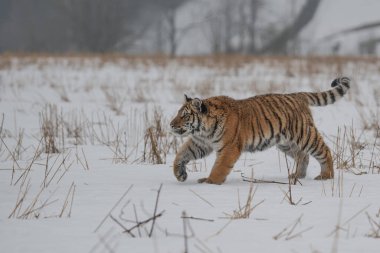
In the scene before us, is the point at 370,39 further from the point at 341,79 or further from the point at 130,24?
the point at 341,79

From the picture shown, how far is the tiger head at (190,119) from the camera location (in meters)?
4.85

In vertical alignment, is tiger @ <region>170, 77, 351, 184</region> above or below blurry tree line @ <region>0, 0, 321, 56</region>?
below

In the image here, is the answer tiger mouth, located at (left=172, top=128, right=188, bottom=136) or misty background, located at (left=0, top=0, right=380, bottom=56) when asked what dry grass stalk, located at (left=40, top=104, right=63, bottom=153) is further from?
misty background, located at (left=0, top=0, right=380, bottom=56)

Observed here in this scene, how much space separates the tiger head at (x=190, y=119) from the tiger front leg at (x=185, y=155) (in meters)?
0.19

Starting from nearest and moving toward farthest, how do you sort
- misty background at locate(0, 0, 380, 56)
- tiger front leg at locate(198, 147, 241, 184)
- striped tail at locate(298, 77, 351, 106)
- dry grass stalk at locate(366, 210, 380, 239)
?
dry grass stalk at locate(366, 210, 380, 239)
tiger front leg at locate(198, 147, 241, 184)
striped tail at locate(298, 77, 351, 106)
misty background at locate(0, 0, 380, 56)

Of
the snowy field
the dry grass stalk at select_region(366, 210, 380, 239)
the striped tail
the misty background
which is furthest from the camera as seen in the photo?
the misty background

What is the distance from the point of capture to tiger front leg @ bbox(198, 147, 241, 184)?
4.74 m

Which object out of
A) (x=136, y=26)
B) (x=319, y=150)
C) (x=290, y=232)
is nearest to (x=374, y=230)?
(x=290, y=232)

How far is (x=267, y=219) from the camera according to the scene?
3.39 m

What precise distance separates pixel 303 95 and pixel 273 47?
2911 centimetres

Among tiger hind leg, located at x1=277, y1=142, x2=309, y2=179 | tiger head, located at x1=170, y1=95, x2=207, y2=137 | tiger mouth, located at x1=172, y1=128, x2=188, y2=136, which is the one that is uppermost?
tiger head, located at x1=170, y1=95, x2=207, y2=137

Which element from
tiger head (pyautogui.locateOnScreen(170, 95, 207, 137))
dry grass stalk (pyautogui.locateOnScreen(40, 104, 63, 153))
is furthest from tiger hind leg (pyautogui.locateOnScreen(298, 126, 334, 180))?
dry grass stalk (pyautogui.locateOnScreen(40, 104, 63, 153))

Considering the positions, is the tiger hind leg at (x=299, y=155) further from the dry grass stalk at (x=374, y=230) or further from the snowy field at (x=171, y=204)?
the dry grass stalk at (x=374, y=230)

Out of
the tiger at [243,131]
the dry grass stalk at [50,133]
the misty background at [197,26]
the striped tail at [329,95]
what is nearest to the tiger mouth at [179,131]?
the tiger at [243,131]
